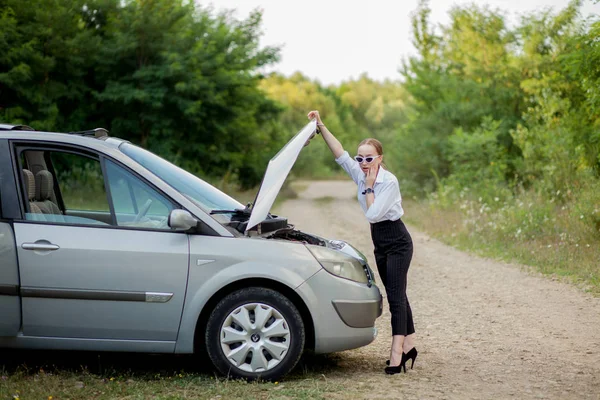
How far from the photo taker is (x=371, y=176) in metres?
6.00

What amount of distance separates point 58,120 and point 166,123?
141 inches

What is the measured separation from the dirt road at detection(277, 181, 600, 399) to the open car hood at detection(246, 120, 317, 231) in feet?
4.44

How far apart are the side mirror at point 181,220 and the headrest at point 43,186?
1289 millimetres

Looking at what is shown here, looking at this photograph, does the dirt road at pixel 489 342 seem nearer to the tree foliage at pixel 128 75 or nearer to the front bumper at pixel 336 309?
the front bumper at pixel 336 309

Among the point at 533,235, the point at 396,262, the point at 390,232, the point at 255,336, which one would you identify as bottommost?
the point at 533,235

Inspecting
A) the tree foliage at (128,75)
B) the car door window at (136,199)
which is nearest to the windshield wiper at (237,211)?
the car door window at (136,199)

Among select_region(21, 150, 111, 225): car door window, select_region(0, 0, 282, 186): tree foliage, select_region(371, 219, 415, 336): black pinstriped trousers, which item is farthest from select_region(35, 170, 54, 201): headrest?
select_region(0, 0, 282, 186): tree foliage

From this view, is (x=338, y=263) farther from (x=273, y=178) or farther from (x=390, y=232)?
(x=273, y=178)

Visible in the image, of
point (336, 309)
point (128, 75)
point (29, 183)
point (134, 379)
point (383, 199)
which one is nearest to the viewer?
point (336, 309)

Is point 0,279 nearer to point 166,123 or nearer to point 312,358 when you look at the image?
point 312,358

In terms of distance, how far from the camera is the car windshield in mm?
5891

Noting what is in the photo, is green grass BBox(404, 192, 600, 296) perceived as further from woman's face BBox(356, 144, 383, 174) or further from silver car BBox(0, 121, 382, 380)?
silver car BBox(0, 121, 382, 380)

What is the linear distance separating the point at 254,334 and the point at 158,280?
77 cm

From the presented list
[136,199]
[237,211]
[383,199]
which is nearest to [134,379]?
[136,199]
